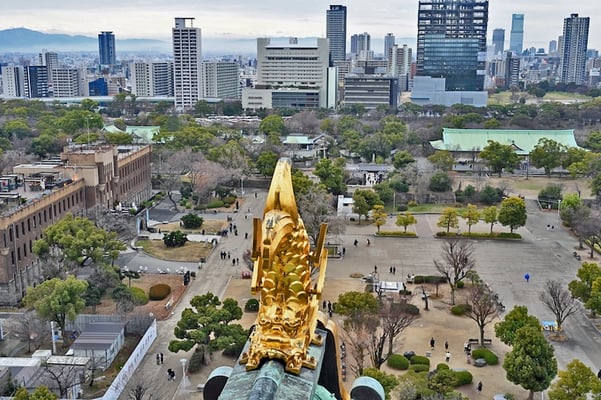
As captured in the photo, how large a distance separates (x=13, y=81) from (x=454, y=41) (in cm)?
11508

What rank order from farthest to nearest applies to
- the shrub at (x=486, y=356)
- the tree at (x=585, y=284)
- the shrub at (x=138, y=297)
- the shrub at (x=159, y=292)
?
the shrub at (x=159, y=292) → the shrub at (x=138, y=297) → the tree at (x=585, y=284) → the shrub at (x=486, y=356)

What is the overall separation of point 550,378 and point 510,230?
28828mm


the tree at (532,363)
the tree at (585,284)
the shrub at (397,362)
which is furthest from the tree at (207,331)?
the tree at (585,284)

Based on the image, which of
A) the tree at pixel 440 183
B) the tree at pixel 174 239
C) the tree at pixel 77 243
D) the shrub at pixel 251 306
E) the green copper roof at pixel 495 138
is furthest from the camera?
the green copper roof at pixel 495 138

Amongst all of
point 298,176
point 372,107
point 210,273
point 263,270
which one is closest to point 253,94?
point 372,107

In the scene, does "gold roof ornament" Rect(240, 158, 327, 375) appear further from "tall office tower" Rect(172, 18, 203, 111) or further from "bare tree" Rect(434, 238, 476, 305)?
"tall office tower" Rect(172, 18, 203, 111)

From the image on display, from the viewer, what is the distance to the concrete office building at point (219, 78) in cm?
16238

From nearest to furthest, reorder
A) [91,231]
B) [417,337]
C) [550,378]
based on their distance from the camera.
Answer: [550,378] < [417,337] < [91,231]

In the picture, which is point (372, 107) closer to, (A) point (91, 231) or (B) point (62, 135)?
(B) point (62, 135)

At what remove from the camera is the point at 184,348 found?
95.7 ft

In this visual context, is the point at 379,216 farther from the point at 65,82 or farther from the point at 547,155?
the point at 65,82

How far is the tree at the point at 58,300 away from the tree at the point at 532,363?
66.5 feet

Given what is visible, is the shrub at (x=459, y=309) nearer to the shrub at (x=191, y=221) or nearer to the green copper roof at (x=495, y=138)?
the shrub at (x=191, y=221)

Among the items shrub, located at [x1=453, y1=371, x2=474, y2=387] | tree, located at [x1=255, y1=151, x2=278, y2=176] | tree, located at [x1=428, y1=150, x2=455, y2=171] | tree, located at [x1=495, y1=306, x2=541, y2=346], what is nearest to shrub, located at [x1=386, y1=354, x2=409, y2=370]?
shrub, located at [x1=453, y1=371, x2=474, y2=387]
